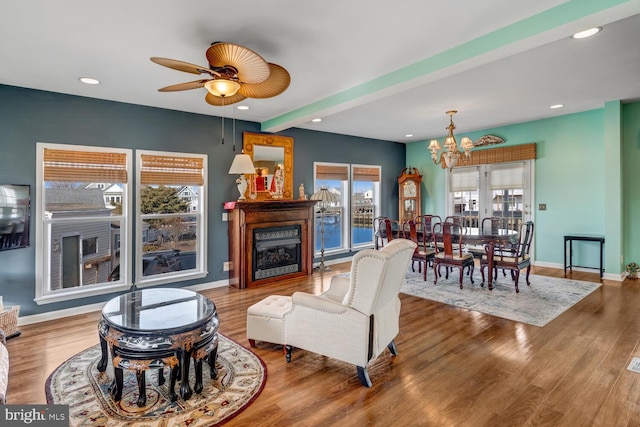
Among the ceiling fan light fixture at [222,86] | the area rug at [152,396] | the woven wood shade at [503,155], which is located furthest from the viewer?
the woven wood shade at [503,155]

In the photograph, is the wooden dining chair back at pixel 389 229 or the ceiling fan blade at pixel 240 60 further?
the wooden dining chair back at pixel 389 229

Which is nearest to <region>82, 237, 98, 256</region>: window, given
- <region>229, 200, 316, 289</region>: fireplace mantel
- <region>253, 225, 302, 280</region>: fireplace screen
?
<region>229, 200, 316, 289</region>: fireplace mantel

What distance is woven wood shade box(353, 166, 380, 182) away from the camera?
7.13 m

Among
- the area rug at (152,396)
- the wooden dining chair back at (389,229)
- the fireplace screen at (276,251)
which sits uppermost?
the wooden dining chair back at (389,229)

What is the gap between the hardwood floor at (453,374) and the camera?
6.81ft

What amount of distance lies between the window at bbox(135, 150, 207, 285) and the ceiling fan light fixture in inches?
94.9

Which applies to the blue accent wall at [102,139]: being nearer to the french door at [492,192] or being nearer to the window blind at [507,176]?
the french door at [492,192]

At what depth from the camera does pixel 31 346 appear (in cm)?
310

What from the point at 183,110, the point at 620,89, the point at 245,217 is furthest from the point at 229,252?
the point at 620,89

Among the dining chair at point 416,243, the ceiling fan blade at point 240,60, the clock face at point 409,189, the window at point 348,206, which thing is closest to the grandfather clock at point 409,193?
the clock face at point 409,189

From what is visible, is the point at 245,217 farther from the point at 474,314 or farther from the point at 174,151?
the point at 474,314

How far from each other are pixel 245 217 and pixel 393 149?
14.4 ft

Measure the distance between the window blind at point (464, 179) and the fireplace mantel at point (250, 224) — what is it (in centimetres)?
357

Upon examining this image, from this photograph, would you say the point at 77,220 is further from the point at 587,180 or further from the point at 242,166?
the point at 587,180
